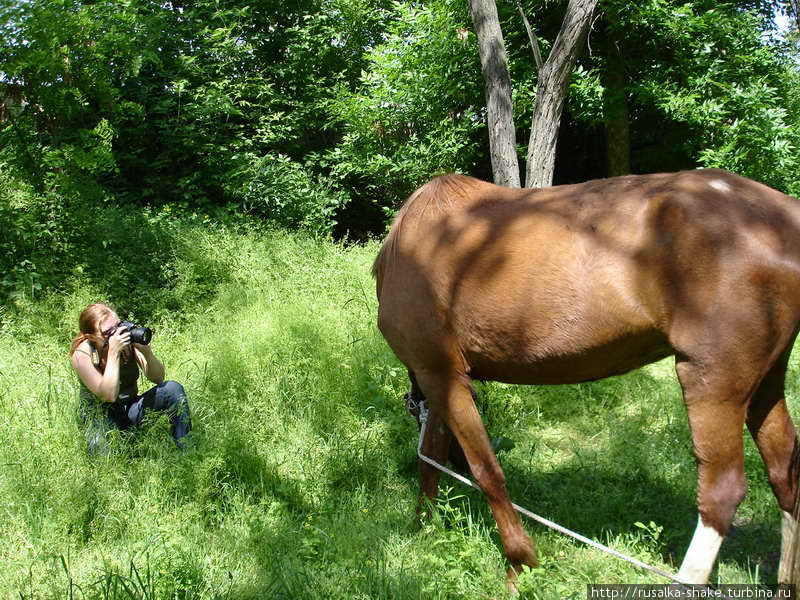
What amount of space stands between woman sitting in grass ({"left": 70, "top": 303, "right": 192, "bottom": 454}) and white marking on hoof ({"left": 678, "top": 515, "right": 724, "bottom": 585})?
9.66 feet

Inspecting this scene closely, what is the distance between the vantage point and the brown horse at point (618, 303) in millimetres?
2338

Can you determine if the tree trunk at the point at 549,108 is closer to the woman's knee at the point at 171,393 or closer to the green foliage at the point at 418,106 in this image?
the green foliage at the point at 418,106

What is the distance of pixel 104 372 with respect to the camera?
12.8ft

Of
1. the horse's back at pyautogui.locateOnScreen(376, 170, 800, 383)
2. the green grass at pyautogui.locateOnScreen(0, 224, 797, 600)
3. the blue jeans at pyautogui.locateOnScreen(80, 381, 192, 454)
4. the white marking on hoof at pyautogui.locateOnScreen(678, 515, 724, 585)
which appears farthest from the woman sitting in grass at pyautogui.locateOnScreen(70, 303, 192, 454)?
the white marking on hoof at pyautogui.locateOnScreen(678, 515, 724, 585)

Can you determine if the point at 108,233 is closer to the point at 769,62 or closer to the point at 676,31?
the point at 676,31

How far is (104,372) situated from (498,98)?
4.01m

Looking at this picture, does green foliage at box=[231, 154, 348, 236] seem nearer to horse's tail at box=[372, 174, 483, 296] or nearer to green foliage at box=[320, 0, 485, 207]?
green foliage at box=[320, 0, 485, 207]

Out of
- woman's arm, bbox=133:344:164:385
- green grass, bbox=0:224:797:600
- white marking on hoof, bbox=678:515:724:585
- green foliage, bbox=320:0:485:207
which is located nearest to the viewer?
white marking on hoof, bbox=678:515:724:585

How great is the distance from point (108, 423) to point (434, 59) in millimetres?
6892

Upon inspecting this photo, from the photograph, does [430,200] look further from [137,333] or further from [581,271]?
[137,333]

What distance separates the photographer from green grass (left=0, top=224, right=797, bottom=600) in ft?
9.36

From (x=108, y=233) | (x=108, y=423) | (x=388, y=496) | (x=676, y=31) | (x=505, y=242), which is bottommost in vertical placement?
(x=388, y=496)

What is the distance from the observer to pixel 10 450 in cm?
365

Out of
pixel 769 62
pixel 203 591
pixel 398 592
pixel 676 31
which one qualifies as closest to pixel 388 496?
pixel 398 592
